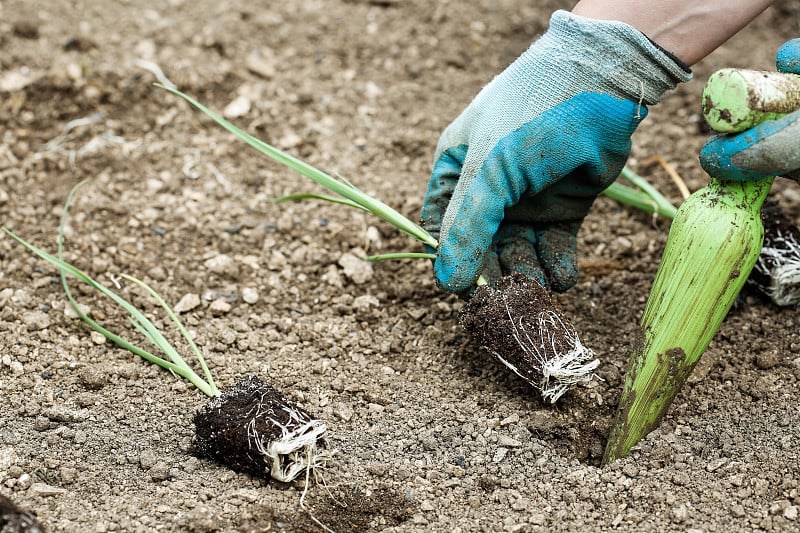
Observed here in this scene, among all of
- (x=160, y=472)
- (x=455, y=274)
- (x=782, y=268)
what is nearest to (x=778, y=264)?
(x=782, y=268)

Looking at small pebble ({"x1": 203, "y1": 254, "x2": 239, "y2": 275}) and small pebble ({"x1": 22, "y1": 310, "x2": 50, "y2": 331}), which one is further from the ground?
small pebble ({"x1": 203, "y1": 254, "x2": 239, "y2": 275})

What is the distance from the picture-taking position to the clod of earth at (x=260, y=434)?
1576mm

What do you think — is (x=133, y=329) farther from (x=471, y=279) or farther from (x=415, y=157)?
(x=415, y=157)

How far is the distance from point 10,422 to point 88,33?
1787 mm

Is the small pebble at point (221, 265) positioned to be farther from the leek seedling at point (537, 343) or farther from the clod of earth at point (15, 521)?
the clod of earth at point (15, 521)

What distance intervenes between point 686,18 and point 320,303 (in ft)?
3.66

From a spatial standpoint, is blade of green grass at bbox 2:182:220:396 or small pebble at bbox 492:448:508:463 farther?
blade of green grass at bbox 2:182:220:396

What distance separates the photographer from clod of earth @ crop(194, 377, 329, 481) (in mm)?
1576

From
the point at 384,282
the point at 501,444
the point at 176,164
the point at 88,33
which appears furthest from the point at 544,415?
the point at 88,33

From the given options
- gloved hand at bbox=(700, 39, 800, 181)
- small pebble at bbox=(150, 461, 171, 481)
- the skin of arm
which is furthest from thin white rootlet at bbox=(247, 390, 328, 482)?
the skin of arm

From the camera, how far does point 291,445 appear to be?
156cm

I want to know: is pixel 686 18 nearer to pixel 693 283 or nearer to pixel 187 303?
pixel 693 283

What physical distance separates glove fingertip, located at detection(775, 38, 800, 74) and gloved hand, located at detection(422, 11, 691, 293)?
0.21 meters

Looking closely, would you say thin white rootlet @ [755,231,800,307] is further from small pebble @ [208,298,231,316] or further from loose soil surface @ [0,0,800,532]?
small pebble @ [208,298,231,316]
